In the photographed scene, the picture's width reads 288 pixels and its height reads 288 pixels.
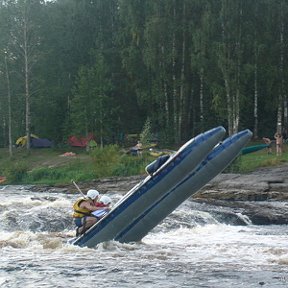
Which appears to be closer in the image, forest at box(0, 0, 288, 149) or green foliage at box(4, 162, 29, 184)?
green foliage at box(4, 162, 29, 184)

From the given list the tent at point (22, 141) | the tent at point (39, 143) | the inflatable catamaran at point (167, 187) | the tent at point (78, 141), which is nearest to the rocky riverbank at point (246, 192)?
the inflatable catamaran at point (167, 187)

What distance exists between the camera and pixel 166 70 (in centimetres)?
3847

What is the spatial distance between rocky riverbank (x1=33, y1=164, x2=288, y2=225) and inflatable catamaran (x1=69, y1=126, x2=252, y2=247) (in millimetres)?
5680

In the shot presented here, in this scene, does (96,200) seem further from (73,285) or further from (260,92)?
(260,92)

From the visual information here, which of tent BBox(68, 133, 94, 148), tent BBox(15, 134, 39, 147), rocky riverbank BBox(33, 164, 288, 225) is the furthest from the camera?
tent BBox(15, 134, 39, 147)

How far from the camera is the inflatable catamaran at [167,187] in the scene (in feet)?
40.4

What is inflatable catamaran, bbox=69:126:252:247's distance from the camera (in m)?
12.3

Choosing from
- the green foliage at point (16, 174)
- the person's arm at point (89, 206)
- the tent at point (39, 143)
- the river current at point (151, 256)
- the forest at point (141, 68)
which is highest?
the forest at point (141, 68)

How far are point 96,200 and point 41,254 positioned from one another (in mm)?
1748

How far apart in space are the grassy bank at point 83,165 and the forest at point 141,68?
2912 mm

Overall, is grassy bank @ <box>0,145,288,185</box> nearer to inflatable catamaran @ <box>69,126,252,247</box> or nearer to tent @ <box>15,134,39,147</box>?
tent @ <box>15,134,39,147</box>

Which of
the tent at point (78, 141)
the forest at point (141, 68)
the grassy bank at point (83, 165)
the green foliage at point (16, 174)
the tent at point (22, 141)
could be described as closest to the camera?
the grassy bank at point (83, 165)

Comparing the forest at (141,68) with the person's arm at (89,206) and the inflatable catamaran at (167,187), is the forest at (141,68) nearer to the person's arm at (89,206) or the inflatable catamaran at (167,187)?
the inflatable catamaran at (167,187)

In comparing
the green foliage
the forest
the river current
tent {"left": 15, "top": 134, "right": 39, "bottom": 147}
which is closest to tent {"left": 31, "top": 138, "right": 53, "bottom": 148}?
tent {"left": 15, "top": 134, "right": 39, "bottom": 147}
